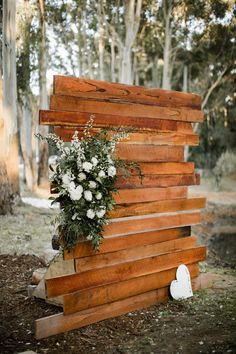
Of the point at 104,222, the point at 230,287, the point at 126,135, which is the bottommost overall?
the point at 230,287

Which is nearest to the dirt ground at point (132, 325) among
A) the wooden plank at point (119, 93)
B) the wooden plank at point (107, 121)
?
the wooden plank at point (107, 121)

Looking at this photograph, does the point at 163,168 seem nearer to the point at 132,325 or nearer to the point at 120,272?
the point at 120,272

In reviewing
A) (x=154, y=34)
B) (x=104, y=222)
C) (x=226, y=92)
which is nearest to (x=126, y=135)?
(x=104, y=222)

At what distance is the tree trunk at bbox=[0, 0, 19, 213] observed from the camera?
10.2m

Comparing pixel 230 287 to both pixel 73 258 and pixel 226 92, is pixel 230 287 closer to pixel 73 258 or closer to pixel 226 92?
pixel 73 258

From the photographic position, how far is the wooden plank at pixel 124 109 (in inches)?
167

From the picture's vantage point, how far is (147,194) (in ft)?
15.9

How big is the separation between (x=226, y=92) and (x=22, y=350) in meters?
24.5

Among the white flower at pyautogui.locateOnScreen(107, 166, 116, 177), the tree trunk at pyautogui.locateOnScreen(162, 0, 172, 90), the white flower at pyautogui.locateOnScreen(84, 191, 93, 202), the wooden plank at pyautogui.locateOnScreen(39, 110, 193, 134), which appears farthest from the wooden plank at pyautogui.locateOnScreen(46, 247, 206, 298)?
the tree trunk at pyautogui.locateOnScreen(162, 0, 172, 90)

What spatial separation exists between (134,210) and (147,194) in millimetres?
266

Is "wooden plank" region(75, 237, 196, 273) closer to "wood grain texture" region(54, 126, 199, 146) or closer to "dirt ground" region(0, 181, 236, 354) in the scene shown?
"dirt ground" region(0, 181, 236, 354)

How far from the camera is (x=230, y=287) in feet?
18.6

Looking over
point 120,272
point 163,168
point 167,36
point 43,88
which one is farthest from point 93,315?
point 167,36

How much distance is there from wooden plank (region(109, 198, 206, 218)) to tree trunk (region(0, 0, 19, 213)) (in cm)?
603
